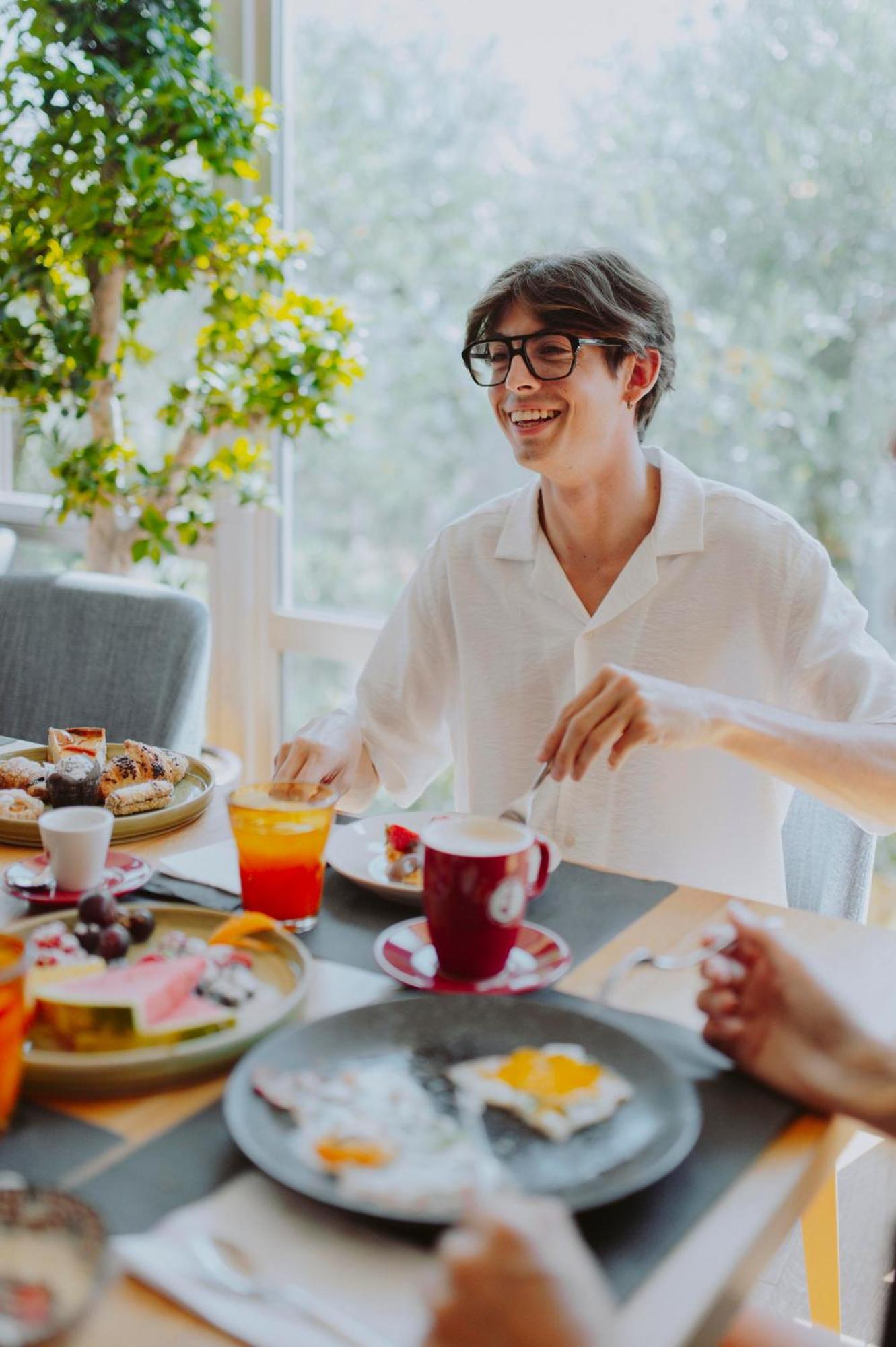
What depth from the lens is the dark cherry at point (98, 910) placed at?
3.44 ft

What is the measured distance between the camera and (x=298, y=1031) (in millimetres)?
891

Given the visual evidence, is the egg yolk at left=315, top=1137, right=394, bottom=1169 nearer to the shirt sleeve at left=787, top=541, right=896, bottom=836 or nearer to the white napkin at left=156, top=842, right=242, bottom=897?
the white napkin at left=156, top=842, right=242, bottom=897

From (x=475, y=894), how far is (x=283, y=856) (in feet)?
0.69

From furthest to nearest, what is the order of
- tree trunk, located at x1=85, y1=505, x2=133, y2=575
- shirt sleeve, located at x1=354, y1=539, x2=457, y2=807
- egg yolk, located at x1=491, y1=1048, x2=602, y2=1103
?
tree trunk, located at x1=85, y1=505, x2=133, y2=575
shirt sleeve, located at x1=354, y1=539, x2=457, y2=807
egg yolk, located at x1=491, y1=1048, x2=602, y2=1103

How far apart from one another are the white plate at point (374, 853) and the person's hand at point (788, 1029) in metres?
0.27

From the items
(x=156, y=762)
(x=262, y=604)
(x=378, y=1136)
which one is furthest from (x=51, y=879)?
(x=262, y=604)

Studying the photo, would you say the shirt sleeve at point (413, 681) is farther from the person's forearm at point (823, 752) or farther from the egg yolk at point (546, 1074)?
the egg yolk at point (546, 1074)

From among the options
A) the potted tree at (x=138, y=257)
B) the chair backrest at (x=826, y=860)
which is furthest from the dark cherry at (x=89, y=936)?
the potted tree at (x=138, y=257)

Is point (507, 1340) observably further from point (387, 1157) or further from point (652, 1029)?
point (652, 1029)

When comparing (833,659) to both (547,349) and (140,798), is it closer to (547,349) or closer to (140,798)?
(547,349)

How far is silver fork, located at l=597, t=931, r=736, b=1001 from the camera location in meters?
1.04

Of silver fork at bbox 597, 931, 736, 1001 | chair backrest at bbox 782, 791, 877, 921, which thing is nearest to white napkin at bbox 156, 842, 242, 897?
silver fork at bbox 597, 931, 736, 1001

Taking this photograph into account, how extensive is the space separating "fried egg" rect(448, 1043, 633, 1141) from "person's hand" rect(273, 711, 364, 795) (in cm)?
67

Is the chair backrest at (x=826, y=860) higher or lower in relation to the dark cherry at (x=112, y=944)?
lower
